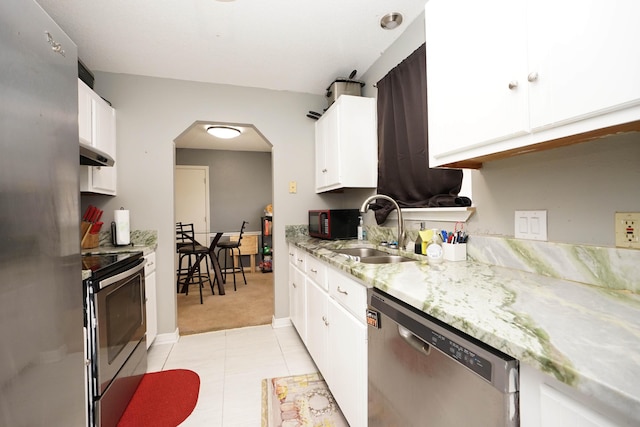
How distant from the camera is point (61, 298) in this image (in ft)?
2.71

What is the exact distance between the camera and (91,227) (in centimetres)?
218

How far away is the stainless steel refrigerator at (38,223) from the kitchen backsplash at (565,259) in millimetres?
1612

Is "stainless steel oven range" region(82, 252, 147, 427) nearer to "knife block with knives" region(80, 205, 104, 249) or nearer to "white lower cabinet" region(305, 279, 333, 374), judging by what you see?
"knife block with knives" region(80, 205, 104, 249)

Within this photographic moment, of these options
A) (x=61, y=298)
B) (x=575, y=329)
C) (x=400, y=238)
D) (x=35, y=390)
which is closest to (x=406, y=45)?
(x=400, y=238)

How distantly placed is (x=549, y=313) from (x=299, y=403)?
1.46m

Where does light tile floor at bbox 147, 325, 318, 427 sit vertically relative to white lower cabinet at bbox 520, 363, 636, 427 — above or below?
below

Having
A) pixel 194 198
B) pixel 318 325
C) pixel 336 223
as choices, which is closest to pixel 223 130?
pixel 194 198

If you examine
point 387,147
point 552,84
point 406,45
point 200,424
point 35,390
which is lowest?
point 200,424

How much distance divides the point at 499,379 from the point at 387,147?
70.9 inches

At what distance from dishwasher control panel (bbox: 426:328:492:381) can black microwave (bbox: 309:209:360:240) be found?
169 centimetres

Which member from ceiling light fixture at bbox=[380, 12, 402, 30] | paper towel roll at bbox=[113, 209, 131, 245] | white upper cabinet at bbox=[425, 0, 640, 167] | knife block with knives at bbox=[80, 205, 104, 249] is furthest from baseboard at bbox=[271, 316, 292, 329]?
ceiling light fixture at bbox=[380, 12, 402, 30]

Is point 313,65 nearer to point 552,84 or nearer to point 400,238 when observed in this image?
point 400,238

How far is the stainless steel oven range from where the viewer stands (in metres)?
1.30

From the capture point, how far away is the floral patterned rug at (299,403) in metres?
1.50
